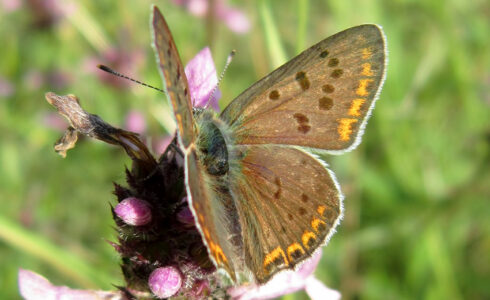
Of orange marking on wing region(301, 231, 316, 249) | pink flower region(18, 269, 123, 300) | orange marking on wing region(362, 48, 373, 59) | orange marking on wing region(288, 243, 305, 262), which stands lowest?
pink flower region(18, 269, 123, 300)

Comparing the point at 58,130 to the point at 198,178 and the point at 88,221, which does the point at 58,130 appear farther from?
the point at 198,178

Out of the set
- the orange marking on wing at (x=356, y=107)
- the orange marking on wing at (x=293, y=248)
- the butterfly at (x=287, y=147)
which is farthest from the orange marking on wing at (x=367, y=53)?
the orange marking on wing at (x=293, y=248)

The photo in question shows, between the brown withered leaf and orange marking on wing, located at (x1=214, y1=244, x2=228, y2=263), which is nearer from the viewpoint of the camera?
orange marking on wing, located at (x1=214, y1=244, x2=228, y2=263)

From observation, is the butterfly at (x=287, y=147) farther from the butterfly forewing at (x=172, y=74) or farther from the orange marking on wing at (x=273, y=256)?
the butterfly forewing at (x=172, y=74)

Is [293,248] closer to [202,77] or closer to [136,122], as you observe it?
[202,77]

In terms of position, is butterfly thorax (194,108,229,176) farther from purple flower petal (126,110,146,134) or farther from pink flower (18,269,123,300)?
purple flower petal (126,110,146,134)

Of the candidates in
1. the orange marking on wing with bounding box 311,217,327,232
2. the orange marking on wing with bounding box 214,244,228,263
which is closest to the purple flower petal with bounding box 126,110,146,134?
the orange marking on wing with bounding box 311,217,327,232

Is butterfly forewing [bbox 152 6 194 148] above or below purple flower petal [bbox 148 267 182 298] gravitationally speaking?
above

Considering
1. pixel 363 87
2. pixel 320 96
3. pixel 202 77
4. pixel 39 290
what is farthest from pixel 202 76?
pixel 39 290
